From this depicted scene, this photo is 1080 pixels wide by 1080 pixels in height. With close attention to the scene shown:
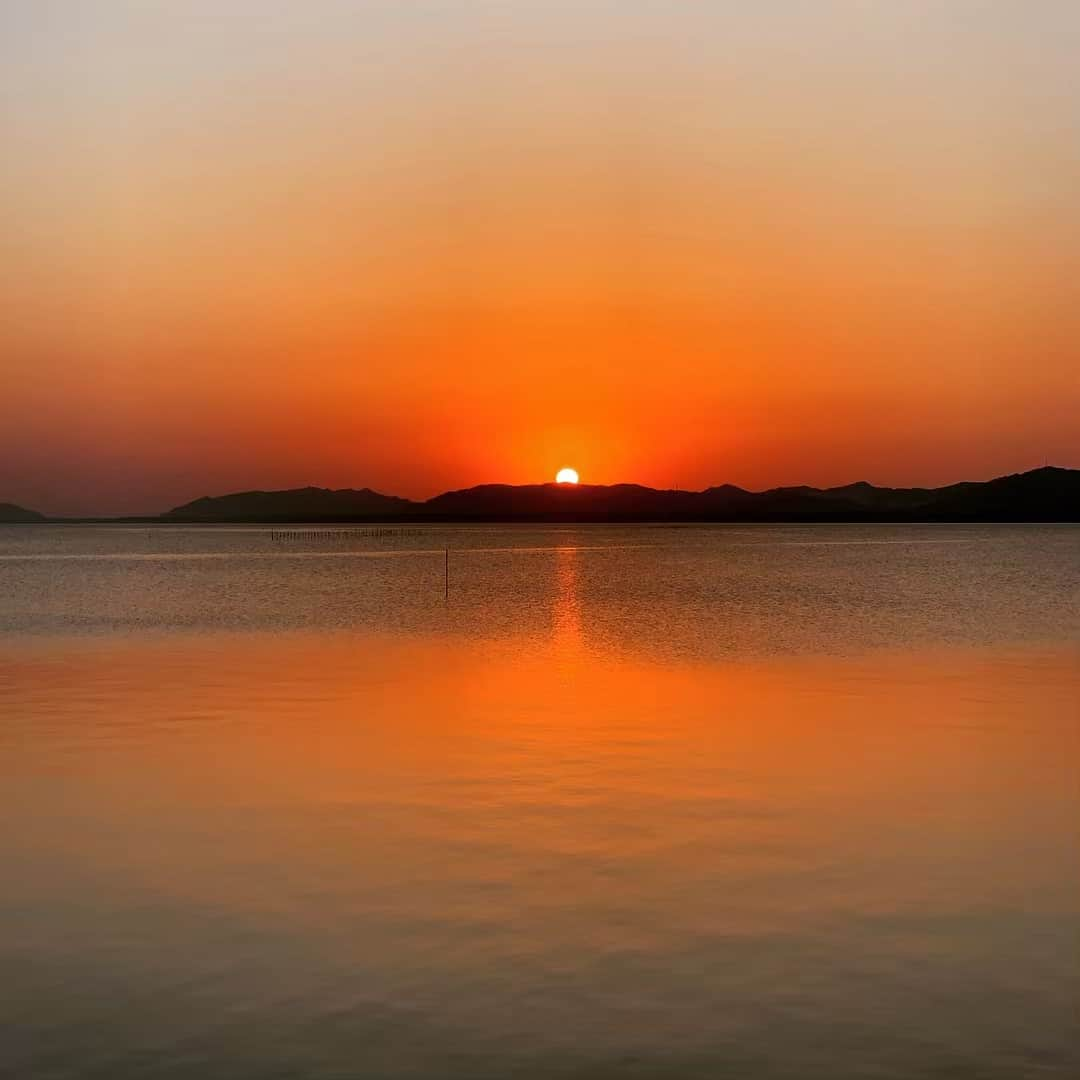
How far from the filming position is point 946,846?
16.6 metres

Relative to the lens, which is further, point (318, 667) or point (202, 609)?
point (202, 609)

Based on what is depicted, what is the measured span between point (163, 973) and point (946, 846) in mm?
9852

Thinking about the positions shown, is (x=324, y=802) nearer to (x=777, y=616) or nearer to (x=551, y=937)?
(x=551, y=937)

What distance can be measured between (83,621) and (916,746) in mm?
44273

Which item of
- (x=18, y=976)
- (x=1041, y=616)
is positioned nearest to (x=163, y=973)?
(x=18, y=976)

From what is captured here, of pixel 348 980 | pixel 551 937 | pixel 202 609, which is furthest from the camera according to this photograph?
pixel 202 609

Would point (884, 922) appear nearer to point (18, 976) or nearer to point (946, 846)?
point (946, 846)

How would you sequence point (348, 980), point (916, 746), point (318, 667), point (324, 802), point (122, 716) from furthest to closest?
point (318, 667), point (122, 716), point (916, 746), point (324, 802), point (348, 980)

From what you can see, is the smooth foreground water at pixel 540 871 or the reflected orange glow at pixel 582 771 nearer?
the smooth foreground water at pixel 540 871

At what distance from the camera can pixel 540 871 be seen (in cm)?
1524

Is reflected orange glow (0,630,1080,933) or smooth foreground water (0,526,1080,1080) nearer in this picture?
smooth foreground water (0,526,1080,1080)

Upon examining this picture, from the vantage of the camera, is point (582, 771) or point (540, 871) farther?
point (582, 771)

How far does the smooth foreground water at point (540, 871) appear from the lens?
33.8 feet

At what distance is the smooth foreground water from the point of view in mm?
10297
